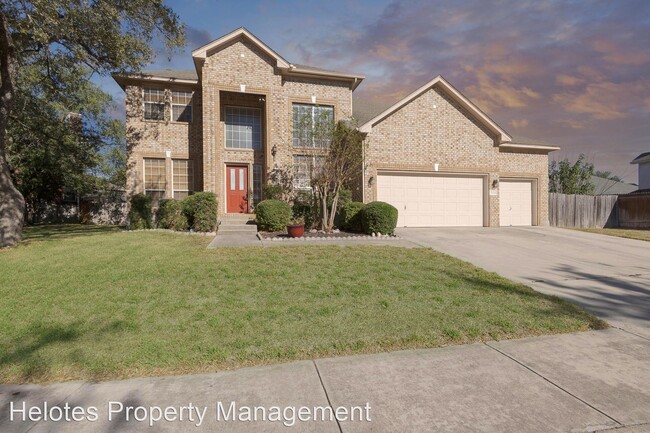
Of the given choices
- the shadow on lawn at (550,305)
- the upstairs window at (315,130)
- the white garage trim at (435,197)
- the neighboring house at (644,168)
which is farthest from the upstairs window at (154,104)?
the neighboring house at (644,168)

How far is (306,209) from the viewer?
47.1 feet

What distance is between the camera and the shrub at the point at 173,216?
13141mm

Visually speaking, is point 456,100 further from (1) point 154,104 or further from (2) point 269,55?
(1) point 154,104

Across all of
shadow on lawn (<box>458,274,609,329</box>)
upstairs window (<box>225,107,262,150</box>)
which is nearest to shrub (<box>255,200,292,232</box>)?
upstairs window (<box>225,107,262,150</box>)

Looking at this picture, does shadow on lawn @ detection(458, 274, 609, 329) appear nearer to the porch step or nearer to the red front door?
the porch step

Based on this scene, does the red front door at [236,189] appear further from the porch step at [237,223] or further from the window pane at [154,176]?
the window pane at [154,176]

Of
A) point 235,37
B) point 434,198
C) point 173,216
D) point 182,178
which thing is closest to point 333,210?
point 434,198

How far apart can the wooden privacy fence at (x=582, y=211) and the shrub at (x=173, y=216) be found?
63.8ft

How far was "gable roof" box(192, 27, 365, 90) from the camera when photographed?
14430mm

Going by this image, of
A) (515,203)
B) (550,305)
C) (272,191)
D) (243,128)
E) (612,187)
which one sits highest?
(243,128)

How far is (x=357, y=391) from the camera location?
2.87 m

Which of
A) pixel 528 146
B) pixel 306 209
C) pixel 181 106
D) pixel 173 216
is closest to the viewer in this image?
pixel 173 216

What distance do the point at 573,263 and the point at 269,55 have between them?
562 inches

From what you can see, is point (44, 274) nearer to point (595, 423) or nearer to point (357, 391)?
point (357, 391)
